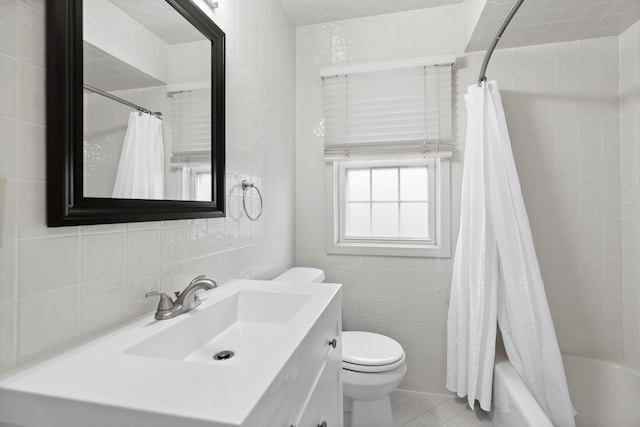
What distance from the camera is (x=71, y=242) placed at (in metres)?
0.71

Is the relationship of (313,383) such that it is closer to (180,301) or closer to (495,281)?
(180,301)

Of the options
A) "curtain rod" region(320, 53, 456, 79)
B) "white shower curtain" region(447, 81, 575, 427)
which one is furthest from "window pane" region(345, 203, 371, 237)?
"curtain rod" region(320, 53, 456, 79)

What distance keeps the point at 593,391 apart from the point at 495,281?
2.96ft

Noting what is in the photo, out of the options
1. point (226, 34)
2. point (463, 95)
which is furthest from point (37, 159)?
point (463, 95)

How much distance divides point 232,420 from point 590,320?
7.39 ft

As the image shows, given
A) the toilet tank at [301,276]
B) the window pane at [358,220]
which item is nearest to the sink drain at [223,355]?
the toilet tank at [301,276]

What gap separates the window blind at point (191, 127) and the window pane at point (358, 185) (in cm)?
124

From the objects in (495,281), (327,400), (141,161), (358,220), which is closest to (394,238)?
(358,220)

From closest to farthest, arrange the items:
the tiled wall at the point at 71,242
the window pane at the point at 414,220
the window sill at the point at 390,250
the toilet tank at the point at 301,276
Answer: the tiled wall at the point at 71,242
the toilet tank at the point at 301,276
the window sill at the point at 390,250
the window pane at the point at 414,220

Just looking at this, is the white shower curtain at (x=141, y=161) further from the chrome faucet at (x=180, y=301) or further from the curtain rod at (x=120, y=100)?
the chrome faucet at (x=180, y=301)

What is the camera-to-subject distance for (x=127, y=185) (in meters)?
0.86

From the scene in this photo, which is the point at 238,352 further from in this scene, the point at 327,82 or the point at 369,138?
the point at 327,82

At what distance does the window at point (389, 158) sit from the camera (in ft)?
6.52

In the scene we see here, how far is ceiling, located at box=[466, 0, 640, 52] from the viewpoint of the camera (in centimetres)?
155
